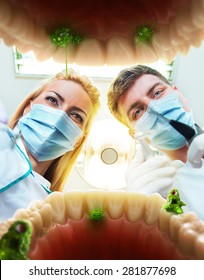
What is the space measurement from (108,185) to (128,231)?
9.6 inches

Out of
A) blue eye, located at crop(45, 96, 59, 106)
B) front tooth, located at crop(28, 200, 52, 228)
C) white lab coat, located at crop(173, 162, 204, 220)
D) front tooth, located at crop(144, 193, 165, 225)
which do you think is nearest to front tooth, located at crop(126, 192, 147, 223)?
front tooth, located at crop(144, 193, 165, 225)

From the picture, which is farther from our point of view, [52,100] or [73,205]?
[52,100]

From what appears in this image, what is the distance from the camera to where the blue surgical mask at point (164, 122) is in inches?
52.6

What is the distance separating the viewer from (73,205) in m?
1.23

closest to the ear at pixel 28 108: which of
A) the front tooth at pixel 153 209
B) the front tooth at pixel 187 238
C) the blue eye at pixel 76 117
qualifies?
the blue eye at pixel 76 117

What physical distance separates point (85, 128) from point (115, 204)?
1.03 feet

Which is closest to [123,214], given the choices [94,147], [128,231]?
[128,231]

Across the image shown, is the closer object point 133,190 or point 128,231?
point 128,231

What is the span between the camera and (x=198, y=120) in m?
1.38

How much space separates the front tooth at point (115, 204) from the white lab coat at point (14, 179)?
24 centimetres

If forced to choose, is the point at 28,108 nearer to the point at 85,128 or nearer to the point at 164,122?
the point at 85,128

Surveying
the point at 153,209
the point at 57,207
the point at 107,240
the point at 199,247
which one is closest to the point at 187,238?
the point at 199,247

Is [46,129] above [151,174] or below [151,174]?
above
